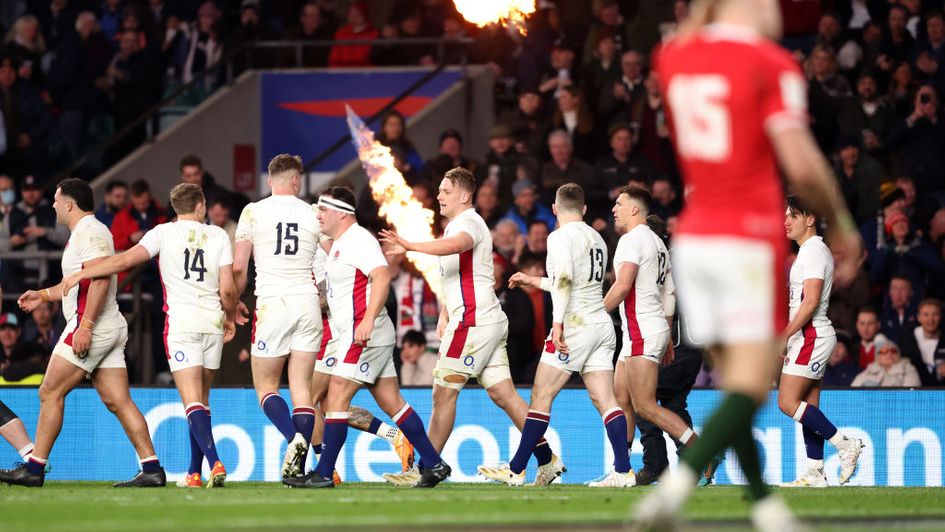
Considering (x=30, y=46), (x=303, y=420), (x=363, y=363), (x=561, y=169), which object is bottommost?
(x=303, y=420)

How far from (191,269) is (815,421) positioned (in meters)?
5.34

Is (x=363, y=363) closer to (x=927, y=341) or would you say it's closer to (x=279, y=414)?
(x=279, y=414)

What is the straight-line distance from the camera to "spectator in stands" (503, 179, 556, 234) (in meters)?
17.7

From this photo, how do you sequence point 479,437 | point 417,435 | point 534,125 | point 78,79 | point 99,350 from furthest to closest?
point 78,79, point 534,125, point 479,437, point 99,350, point 417,435

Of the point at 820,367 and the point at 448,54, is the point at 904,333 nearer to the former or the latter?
the point at 820,367

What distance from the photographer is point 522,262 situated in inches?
640

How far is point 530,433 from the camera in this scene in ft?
40.8

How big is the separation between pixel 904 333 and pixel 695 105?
1018 centimetres

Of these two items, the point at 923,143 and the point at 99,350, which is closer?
the point at 99,350

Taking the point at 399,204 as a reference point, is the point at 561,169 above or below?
above

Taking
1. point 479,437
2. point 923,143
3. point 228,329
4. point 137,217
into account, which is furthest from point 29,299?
point 923,143

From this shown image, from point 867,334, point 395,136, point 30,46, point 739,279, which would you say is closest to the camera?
point 739,279

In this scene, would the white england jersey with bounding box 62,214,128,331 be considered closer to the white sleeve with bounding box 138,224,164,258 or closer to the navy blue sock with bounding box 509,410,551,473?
the white sleeve with bounding box 138,224,164,258

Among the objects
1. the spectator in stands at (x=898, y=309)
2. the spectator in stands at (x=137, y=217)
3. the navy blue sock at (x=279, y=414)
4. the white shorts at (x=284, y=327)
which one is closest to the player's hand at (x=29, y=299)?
the white shorts at (x=284, y=327)
